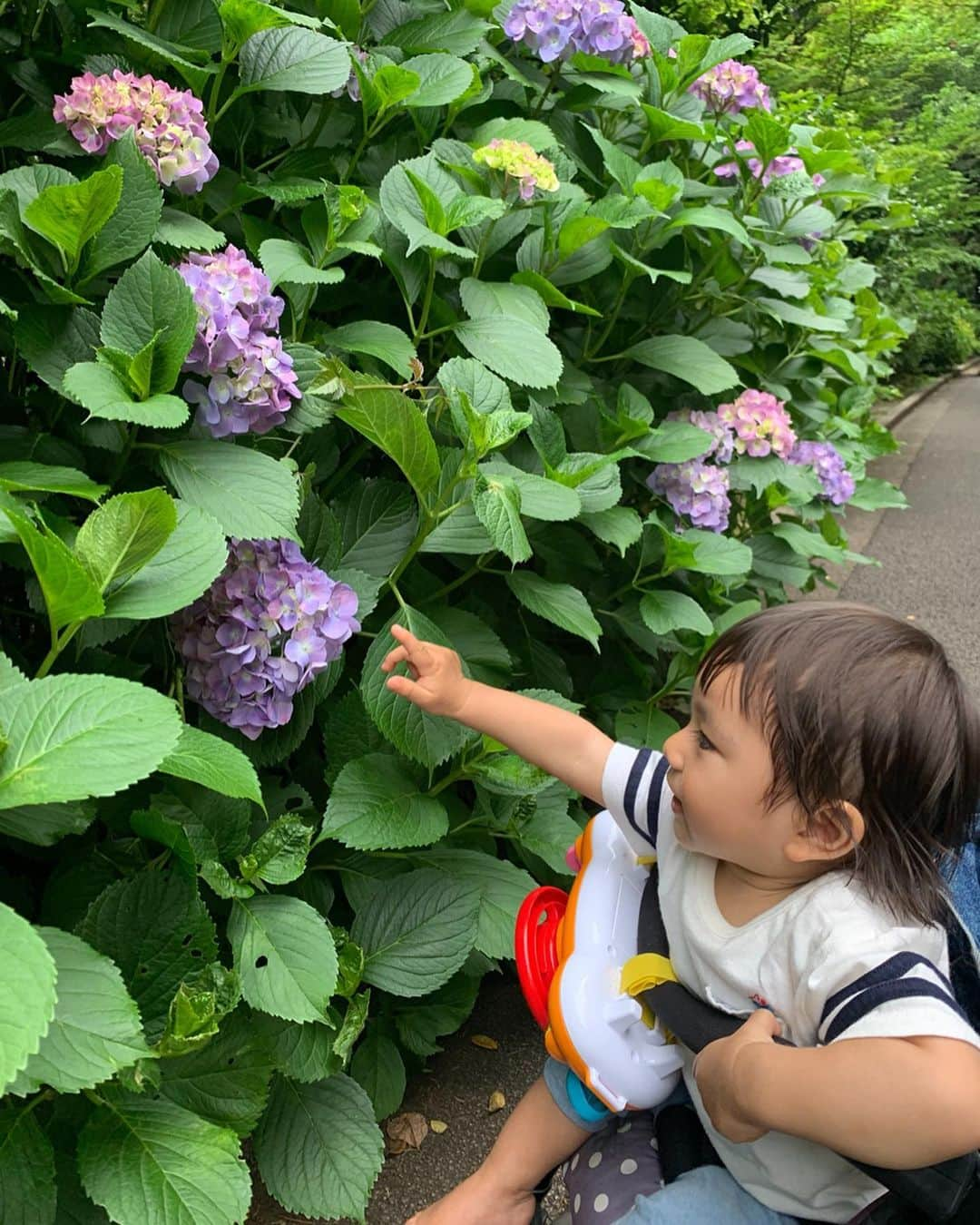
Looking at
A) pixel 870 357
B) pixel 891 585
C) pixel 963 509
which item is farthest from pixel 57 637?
pixel 963 509

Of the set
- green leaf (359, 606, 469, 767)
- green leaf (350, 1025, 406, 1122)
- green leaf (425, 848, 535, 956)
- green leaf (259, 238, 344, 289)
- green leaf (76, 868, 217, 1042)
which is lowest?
green leaf (350, 1025, 406, 1122)

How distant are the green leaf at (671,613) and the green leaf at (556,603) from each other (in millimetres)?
293

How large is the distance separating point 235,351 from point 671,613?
3.16 feet

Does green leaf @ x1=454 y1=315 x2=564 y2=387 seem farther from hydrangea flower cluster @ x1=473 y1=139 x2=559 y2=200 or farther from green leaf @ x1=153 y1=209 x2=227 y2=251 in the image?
green leaf @ x1=153 y1=209 x2=227 y2=251

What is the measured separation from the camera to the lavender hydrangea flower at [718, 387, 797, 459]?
2293 millimetres

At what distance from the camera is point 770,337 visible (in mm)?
2773

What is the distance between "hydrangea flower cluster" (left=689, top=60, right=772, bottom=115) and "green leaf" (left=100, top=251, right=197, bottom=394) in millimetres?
1549

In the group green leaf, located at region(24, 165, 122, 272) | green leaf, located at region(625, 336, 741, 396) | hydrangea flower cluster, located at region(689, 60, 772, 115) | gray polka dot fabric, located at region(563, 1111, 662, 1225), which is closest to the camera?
green leaf, located at region(24, 165, 122, 272)


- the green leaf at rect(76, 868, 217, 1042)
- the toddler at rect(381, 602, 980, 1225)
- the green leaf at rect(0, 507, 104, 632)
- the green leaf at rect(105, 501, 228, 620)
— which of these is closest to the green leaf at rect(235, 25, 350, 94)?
the green leaf at rect(105, 501, 228, 620)

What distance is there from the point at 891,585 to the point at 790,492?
2.07m

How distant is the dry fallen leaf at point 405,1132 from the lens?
1.66 metres

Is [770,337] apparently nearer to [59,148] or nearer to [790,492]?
[790,492]

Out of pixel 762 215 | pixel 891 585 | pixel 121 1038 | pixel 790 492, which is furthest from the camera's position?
pixel 891 585

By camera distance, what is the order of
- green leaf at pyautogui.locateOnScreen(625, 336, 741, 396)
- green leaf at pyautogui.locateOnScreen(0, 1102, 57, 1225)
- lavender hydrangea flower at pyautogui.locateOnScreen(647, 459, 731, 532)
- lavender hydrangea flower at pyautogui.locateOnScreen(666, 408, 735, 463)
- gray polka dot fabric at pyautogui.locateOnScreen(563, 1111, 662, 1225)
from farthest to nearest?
lavender hydrangea flower at pyautogui.locateOnScreen(666, 408, 735, 463) → lavender hydrangea flower at pyautogui.locateOnScreen(647, 459, 731, 532) → green leaf at pyautogui.locateOnScreen(625, 336, 741, 396) → gray polka dot fabric at pyautogui.locateOnScreen(563, 1111, 662, 1225) → green leaf at pyautogui.locateOnScreen(0, 1102, 57, 1225)
